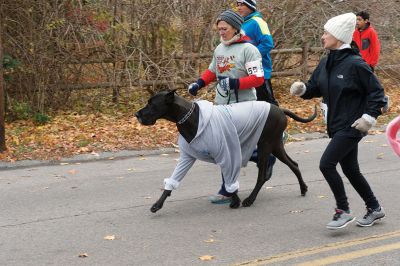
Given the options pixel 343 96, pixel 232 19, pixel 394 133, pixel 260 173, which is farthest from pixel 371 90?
pixel 260 173

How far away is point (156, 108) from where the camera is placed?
243 inches

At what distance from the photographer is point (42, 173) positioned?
27.6 ft

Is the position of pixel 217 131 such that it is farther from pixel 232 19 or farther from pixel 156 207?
pixel 232 19

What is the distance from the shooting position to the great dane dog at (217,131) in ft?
20.3

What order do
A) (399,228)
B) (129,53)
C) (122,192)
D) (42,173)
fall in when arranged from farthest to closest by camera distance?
(129,53), (42,173), (122,192), (399,228)

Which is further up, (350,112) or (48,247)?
(350,112)

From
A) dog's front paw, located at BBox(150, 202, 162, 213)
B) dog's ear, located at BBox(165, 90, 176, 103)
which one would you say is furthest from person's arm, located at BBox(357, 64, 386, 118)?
dog's front paw, located at BBox(150, 202, 162, 213)

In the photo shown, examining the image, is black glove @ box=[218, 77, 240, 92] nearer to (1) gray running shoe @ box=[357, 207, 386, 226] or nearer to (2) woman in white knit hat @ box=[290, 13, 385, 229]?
(2) woman in white knit hat @ box=[290, 13, 385, 229]

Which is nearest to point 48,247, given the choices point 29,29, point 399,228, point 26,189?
point 26,189

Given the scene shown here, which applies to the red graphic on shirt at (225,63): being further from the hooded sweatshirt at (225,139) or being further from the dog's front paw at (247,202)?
the dog's front paw at (247,202)

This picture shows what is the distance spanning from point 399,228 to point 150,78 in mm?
8506

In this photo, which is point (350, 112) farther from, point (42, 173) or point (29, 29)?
point (29, 29)

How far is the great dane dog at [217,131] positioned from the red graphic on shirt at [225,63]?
0.38 metres

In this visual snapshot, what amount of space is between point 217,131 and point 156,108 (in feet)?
2.00
